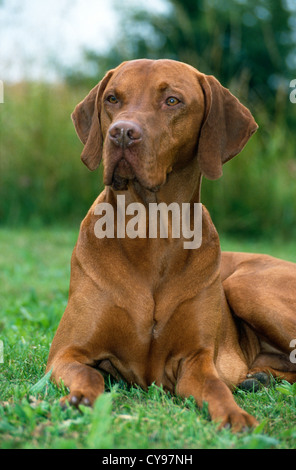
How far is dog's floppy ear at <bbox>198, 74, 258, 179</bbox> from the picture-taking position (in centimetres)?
342

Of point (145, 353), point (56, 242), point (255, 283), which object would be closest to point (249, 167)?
point (56, 242)

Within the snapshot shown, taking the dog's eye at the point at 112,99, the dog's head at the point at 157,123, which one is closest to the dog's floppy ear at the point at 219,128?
the dog's head at the point at 157,123

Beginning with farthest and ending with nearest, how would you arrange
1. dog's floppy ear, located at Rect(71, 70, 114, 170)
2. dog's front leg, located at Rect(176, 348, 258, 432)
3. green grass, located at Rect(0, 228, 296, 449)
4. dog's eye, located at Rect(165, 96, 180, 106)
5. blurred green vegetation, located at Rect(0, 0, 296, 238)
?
1. blurred green vegetation, located at Rect(0, 0, 296, 238)
2. dog's floppy ear, located at Rect(71, 70, 114, 170)
3. dog's eye, located at Rect(165, 96, 180, 106)
4. dog's front leg, located at Rect(176, 348, 258, 432)
5. green grass, located at Rect(0, 228, 296, 449)

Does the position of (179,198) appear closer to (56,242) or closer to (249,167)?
(56,242)

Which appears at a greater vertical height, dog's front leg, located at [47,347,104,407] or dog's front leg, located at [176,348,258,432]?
dog's front leg, located at [47,347,104,407]

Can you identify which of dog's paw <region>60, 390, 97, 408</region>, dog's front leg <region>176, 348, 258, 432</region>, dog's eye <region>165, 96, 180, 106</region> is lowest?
dog's front leg <region>176, 348, 258, 432</region>

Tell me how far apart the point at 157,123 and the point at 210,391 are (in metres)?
1.31

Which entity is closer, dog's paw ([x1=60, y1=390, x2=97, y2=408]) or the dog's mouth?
dog's paw ([x1=60, y1=390, x2=97, y2=408])

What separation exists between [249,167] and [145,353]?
7044mm

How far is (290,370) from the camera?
399 centimetres

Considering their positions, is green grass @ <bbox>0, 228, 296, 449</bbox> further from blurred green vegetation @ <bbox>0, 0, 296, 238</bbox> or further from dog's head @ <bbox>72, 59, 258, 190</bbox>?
blurred green vegetation @ <bbox>0, 0, 296, 238</bbox>

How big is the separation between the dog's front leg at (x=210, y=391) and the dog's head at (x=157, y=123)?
0.92 meters

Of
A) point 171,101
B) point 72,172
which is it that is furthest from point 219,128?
point 72,172

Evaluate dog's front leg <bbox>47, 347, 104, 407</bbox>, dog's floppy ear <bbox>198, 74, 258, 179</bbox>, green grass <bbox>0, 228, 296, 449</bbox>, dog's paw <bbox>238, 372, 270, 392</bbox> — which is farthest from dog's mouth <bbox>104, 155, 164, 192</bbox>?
dog's paw <bbox>238, 372, 270, 392</bbox>
